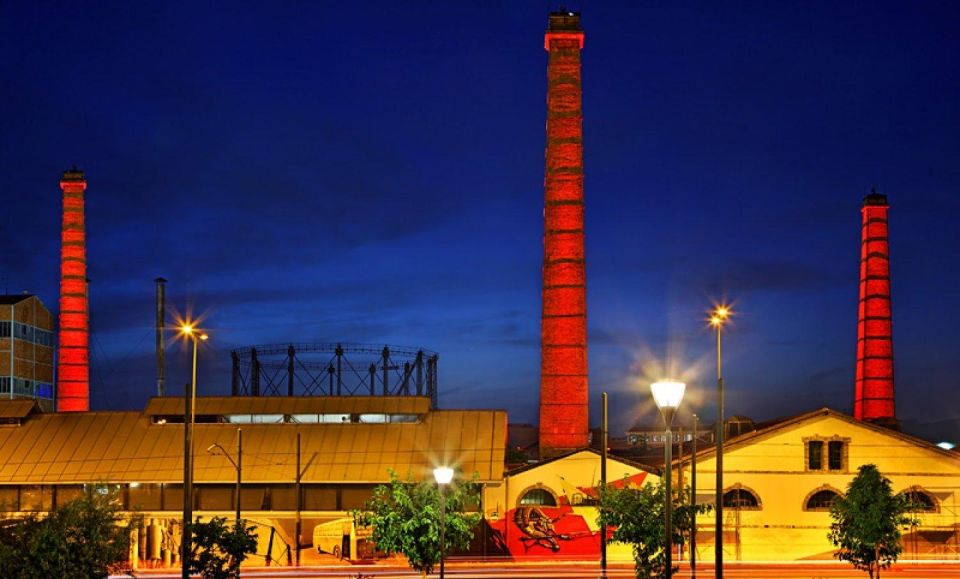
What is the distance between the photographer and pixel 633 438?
109 m

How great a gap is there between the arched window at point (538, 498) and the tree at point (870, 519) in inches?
539

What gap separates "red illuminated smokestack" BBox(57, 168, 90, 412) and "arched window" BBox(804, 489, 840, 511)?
42179 mm

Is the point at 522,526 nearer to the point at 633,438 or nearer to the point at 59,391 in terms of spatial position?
the point at 59,391

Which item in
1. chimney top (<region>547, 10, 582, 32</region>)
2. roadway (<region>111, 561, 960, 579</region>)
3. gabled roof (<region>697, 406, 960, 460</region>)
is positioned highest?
chimney top (<region>547, 10, 582, 32</region>)

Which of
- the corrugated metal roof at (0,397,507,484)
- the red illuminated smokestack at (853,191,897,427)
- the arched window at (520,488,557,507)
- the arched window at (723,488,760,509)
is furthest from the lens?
the red illuminated smokestack at (853,191,897,427)

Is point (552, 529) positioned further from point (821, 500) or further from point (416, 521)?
point (416, 521)

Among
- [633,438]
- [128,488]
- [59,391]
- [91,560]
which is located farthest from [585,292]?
[633,438]

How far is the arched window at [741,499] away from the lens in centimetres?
4825

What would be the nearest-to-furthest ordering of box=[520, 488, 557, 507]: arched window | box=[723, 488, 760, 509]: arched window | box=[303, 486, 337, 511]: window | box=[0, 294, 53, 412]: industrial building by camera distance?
box=[303, 486, 337, 511]: window
box=[520, 488, 557, 507]: arched window
box=[723, 488, 760, 509]: arched window
box=[0, 294, 53, 412]: industrial building

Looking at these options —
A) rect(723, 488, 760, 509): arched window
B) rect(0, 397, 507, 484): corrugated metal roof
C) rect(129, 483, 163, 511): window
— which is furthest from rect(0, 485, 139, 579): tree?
rect(723, 488, 760, 509): arched window

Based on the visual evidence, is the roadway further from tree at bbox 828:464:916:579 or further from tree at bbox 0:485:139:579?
tree at bbox 0:485:139:579

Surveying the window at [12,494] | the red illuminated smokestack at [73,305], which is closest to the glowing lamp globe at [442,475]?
the window at [12,494]

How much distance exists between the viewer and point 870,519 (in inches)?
1447

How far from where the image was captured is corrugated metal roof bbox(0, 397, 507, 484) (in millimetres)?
48031
